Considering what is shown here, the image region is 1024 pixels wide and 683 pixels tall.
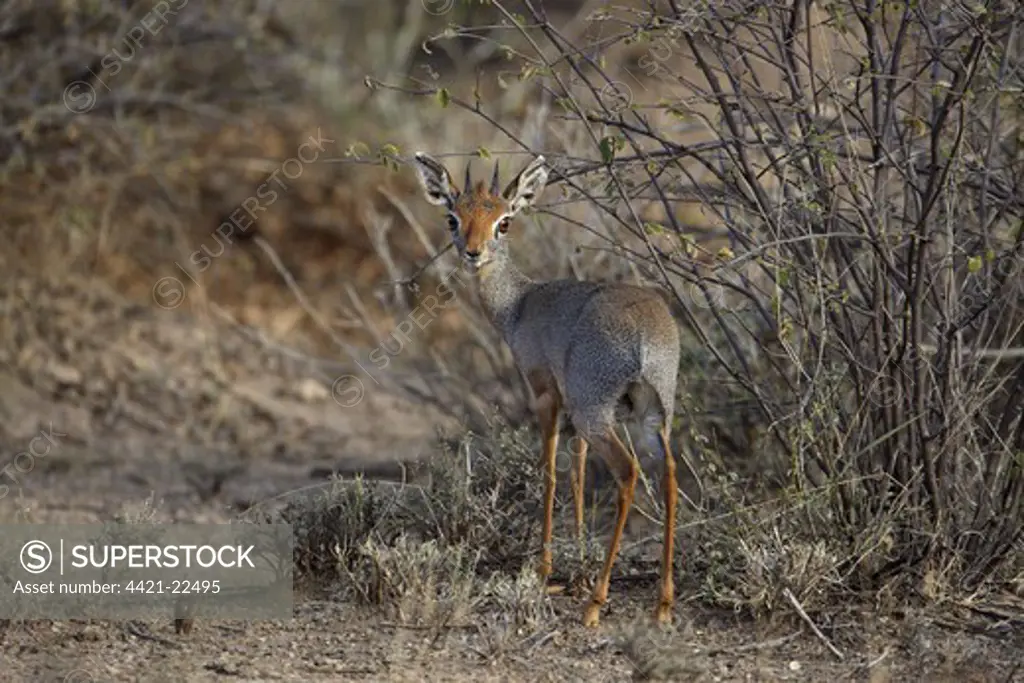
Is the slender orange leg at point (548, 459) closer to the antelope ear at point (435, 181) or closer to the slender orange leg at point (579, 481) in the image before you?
the slender orange leg at point (579, 481)

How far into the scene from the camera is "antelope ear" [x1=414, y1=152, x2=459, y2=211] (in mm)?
6375

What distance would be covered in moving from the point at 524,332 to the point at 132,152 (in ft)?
17.6

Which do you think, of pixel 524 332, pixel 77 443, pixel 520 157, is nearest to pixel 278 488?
pixel 77 443

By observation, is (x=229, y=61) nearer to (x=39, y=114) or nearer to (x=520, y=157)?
(x=39, y=114)

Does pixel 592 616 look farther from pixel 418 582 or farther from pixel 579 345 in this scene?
pixel 579 345

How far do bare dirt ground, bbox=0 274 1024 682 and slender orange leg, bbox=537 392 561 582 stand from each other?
0.58ft

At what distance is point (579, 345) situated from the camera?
19.7ft

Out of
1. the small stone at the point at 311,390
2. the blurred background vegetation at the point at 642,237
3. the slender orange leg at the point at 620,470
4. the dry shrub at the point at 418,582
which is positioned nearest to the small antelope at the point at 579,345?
the slender orange leg at the point at 620,470

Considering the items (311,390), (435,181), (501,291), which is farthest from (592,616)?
(311,390)

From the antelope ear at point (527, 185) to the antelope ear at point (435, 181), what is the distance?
22 centimetres

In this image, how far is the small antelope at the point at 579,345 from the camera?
5.90 metres

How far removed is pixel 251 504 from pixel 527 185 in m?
2.84

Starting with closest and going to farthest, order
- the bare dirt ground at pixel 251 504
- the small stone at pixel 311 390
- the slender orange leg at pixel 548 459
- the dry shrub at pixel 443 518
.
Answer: the bare dirt ground at pixel 251 504 → the slender orange leg at pixel 548 459 → the dry shrub at pixel 443 518 → the small stone at pixel 311 390

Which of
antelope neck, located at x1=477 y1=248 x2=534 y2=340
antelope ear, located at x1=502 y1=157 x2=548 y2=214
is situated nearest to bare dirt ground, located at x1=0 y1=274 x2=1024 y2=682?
antelope neck, located at x1=477 y1=248 x2=534 y2=340
